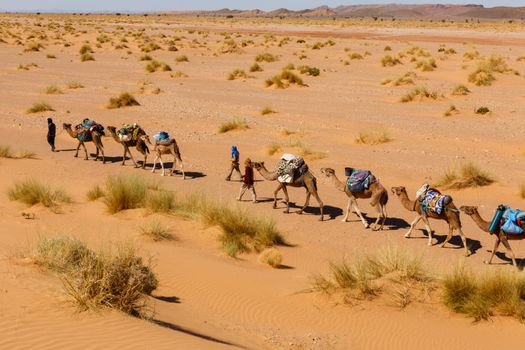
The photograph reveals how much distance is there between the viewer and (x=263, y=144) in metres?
22.0

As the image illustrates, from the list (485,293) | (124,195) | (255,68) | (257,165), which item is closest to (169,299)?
(485,293)

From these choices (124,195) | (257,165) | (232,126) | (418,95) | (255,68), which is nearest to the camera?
(124,195)

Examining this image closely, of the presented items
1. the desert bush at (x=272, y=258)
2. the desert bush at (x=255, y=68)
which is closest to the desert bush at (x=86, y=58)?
the desert bush at (x=255, y=68)

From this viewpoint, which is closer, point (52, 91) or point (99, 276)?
point (99, 276)

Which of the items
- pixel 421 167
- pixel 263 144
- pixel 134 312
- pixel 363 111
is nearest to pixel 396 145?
pixel 421 167

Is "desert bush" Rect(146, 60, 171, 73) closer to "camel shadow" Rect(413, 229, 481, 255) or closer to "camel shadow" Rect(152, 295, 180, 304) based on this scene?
"camel shadow" Rect(413, 229, 481, 255)

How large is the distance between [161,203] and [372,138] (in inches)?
414

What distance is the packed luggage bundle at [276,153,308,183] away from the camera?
1348 cm

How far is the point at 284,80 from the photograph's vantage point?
36719 mm

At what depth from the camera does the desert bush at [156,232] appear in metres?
11.9

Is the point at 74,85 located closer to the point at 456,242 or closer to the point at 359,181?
the point at 359,181

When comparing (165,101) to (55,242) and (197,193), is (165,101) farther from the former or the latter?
(55,242)

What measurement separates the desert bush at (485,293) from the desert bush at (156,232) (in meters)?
Result: 5.40

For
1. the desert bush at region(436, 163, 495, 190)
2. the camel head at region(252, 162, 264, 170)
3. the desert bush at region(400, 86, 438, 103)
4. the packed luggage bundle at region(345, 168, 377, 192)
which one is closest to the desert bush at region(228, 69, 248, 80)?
the desert bush at region(400, 86, 438, 103)
